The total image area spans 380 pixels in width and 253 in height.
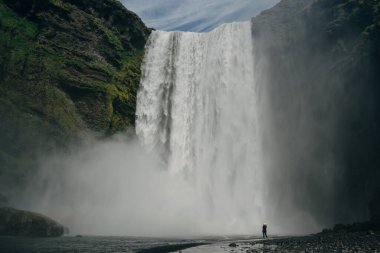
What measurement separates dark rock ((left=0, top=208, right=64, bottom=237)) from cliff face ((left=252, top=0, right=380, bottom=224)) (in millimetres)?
25618

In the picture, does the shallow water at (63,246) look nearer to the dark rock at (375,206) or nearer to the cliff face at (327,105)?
the dark rock at (375,206)

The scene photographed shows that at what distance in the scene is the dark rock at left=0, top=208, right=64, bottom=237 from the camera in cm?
2978

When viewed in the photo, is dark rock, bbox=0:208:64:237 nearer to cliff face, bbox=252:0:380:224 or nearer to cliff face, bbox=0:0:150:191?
cliff face, bbox=0:0:150:191

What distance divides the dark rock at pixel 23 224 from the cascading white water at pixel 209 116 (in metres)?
17.6

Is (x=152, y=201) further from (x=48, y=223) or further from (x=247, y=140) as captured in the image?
(x=48, y=223)

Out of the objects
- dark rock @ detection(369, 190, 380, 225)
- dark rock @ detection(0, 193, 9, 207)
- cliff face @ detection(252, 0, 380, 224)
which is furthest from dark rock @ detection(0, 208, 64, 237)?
cliff face @ detection(252, 0, 380, 224)

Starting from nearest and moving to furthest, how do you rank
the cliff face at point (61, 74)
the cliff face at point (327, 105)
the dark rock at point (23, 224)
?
the dark rock at point (23, 224) < the cliff face at point (327, 105) < the cliff face at point (61, 74)

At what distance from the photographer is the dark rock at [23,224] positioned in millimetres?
29781

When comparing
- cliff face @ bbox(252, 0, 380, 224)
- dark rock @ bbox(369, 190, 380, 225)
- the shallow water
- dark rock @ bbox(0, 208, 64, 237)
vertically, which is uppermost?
cliff face @ bbox(252, 0, 380, 224)

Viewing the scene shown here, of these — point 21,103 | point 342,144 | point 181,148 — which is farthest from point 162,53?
point 342,144

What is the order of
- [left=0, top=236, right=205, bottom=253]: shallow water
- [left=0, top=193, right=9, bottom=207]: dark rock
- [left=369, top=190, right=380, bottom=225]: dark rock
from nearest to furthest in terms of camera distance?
[left=0, top=236, right=205, bottom=253]: shallow water < [left=369, top=190, right=380, bottom=225]: dark rock < [left=0, top=193, right=9, bottom=207]: dark rock

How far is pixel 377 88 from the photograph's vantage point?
4016cm

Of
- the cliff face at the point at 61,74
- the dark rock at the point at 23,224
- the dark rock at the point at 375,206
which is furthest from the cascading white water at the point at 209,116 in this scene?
the dark rock at the point at 23,224

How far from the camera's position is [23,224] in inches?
1187
